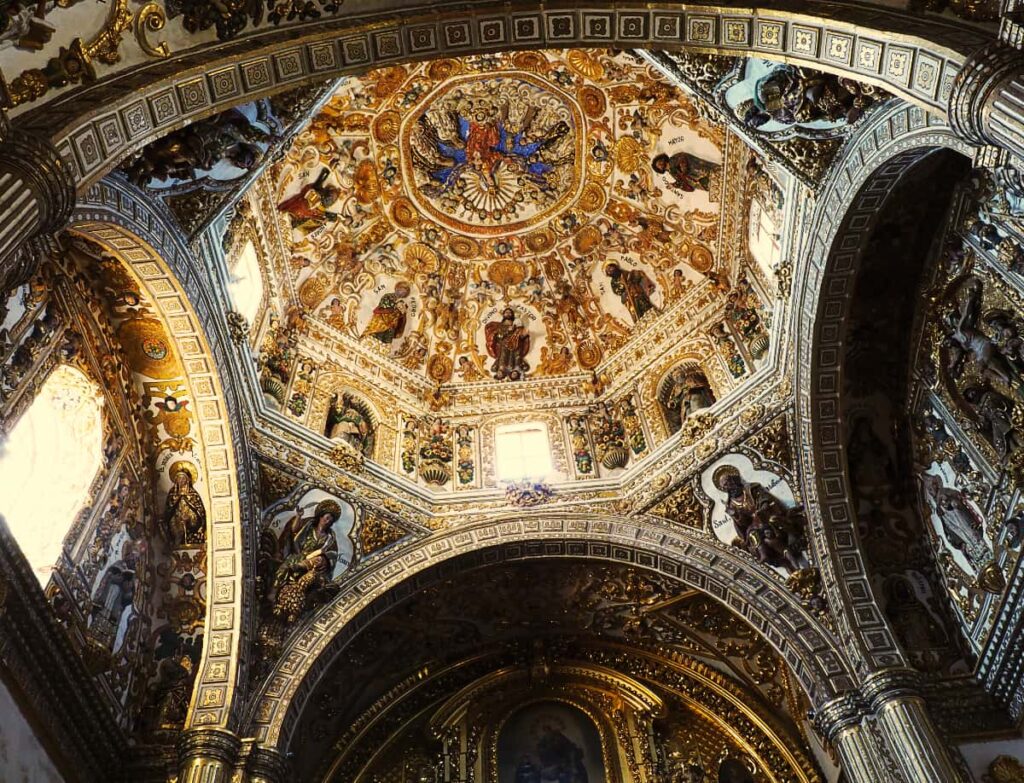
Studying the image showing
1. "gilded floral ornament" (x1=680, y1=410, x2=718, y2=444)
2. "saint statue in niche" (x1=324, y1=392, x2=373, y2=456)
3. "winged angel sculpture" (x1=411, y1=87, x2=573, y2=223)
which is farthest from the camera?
"winged angel sculpture" (x1=411, y1=87, x2=573, y2=223)

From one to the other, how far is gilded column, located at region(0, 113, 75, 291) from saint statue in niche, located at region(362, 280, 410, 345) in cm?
931

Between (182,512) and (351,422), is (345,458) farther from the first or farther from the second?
(182,512)

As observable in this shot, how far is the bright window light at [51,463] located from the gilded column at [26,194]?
12.8 ft

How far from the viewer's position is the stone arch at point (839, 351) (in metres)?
10.2

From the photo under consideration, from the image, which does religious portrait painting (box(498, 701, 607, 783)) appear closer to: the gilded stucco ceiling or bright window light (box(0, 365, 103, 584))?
the gilded stucco ceiling

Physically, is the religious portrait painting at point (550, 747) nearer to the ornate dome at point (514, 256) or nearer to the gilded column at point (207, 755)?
the ornate dome at point (514, 256)

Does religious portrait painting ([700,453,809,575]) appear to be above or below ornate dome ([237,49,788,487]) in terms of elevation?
below

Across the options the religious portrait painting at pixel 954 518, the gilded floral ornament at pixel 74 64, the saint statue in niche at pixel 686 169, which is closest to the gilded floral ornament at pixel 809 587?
the religious portrait painting at pixel 954 518

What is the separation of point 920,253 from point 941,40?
432 centimetres

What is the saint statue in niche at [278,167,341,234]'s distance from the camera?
1497 centimetres

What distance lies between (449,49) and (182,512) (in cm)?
726

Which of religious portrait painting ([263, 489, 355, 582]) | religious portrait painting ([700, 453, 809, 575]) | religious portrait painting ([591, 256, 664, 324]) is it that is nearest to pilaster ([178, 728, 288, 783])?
religious portrait painting ([263, 489, 355, 582])

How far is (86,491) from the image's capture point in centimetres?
1114

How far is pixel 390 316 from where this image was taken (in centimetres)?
1652
